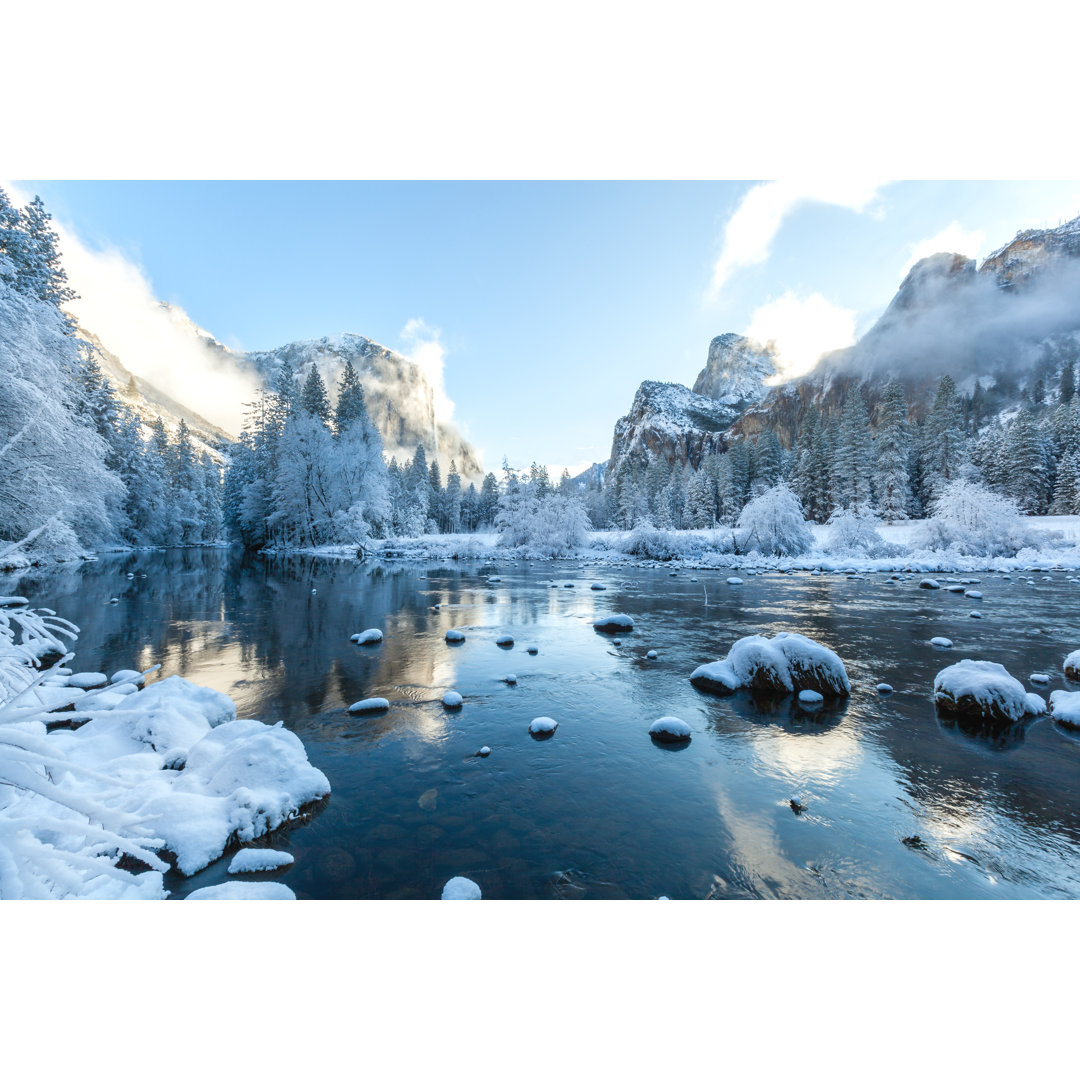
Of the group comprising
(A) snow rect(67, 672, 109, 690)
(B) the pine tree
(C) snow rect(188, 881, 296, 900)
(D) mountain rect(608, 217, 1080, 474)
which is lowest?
(C) snow rect(188, 881, 296, 900)

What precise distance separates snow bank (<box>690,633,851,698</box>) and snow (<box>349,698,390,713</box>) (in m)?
4.77

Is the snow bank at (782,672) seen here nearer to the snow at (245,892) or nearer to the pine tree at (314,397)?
the snow at (245,892)

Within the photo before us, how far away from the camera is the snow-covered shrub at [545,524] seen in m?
36.8

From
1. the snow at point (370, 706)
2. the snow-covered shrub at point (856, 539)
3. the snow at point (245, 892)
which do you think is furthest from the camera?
the snow-covered shrub at point (856, 539)

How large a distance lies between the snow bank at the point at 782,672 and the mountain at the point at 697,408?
12291 centimetres

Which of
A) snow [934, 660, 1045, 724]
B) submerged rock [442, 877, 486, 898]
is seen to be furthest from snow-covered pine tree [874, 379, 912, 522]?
submerged rock [442, 877, 486, 898]

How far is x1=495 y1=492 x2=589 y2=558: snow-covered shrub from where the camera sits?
1447 inches

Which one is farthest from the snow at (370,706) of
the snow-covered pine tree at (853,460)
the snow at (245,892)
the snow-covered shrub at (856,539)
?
the snow-covered pine tree at (853,460)

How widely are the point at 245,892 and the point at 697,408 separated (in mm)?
171434

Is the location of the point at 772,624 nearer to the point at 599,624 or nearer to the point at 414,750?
the point at 599,624

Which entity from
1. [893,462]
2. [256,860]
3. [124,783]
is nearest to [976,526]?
[893,462]

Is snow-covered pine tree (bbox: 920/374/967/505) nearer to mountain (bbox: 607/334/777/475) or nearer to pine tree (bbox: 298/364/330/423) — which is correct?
pine tree (bbox: 298/364/330/423)

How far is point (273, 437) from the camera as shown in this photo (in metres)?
44.6

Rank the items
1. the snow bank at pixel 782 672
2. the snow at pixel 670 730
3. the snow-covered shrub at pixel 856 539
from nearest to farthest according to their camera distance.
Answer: the snow at pixel 670 730 → the snow bank at pixel 782 672 → the snow-covered shrub at pixel 856 539
